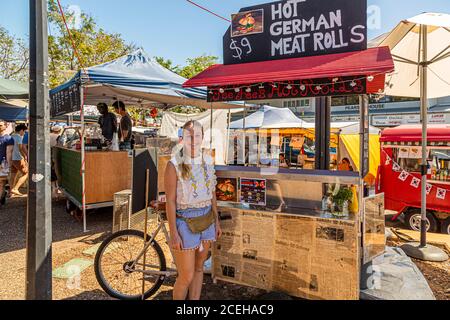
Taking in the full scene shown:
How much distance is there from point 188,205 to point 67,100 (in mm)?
5054

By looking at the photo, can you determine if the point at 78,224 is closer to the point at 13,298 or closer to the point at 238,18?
the point at 13,298

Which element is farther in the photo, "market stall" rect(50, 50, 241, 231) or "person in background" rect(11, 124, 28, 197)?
"person in background" rect(11, 124, 28, 197)

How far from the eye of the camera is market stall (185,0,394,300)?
3.20 metres

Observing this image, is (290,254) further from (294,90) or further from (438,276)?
(438,276)

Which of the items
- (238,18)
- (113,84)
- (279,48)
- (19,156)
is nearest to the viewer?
(279,48)

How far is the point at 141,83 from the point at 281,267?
15.6 ft

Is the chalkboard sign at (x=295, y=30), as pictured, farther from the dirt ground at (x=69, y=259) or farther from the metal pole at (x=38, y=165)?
the dirt ground at (x=69, y=259)

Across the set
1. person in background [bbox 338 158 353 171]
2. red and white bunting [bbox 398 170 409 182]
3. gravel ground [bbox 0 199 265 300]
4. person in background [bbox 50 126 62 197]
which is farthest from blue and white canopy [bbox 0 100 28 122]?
red and white bunting [bbox 398 170 409 182]

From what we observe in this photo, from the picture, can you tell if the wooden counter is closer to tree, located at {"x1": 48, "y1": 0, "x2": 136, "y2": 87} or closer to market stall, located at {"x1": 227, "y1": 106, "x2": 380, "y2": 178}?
market stall, located at {"x1": 227, "y1": 106, "x2": 380, "y2": 178}

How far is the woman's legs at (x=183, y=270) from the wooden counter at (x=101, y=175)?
3999 millimetres

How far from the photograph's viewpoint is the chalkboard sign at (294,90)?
3.64 meters

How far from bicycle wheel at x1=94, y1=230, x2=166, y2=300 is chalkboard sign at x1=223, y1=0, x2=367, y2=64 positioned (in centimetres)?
277
